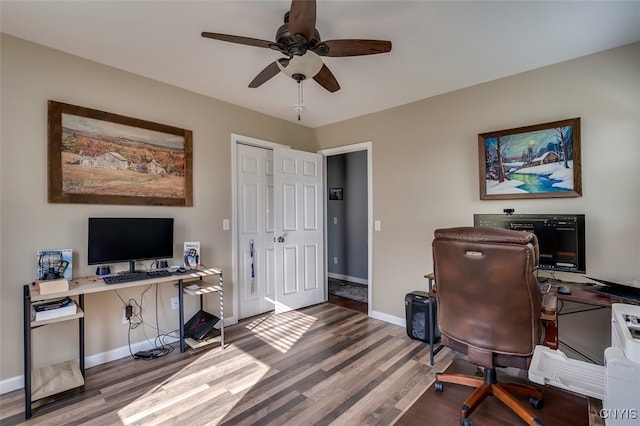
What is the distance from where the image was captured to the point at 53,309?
81.5 inches

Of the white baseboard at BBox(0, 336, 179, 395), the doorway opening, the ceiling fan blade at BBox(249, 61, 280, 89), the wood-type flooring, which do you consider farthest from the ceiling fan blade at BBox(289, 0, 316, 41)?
the doorway opening

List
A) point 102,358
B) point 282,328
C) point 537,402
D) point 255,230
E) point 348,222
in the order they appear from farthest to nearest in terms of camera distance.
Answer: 1. point 348,222
2. point 255,230
3. point 282,328
4. point 102,358
5. point 537,402

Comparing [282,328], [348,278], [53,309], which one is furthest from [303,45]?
[348,278]

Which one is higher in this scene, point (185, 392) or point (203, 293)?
point (203, 293)

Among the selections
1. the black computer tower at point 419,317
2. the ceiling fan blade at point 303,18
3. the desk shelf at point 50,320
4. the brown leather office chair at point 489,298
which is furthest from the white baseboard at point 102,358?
the ceiling fan blade at point 303,18

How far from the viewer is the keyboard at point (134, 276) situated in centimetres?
230

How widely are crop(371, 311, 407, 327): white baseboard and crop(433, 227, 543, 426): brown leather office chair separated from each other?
1.55 m

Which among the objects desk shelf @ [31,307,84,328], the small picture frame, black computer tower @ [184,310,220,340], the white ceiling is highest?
the white ceiling

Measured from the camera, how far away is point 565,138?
248 cm

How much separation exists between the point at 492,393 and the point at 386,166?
2452 mm

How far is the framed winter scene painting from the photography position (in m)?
2.46

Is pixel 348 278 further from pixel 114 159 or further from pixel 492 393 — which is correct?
pixel 114 159

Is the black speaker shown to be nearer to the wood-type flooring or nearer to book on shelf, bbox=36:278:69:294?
book on shelf, bbox=36:278:69:294

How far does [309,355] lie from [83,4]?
305cm
